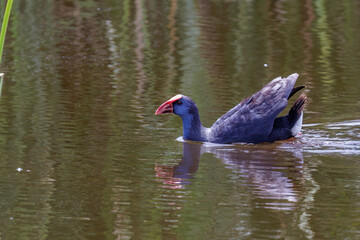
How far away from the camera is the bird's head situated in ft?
30.0

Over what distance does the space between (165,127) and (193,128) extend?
724 mm

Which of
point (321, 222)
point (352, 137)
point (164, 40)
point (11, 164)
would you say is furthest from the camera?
point (164, 40)

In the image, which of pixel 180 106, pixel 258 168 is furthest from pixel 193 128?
pixel 258 168

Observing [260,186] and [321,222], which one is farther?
[260,186]

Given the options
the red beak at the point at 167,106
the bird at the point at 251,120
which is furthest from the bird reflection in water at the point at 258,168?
the red beak at the point at 167,106

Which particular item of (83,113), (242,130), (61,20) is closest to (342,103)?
(242,130)

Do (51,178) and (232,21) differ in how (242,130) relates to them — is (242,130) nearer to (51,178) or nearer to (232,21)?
(51,178)

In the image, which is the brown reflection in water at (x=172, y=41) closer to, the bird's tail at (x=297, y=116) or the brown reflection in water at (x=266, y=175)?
the bird's tail at (x=297, y=116)

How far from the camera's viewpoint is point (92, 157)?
8.12 meters

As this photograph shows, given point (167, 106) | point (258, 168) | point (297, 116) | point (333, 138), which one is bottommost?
point (333, 138)

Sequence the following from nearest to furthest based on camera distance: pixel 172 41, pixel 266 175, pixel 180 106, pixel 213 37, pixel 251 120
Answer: pixel 266 175, pixel 251 120, pixel 180 106, pixel 172 41, pixel 213 37

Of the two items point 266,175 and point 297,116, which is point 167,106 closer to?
point 297,116

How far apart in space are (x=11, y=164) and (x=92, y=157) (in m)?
0.84

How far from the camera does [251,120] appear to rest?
8961 millimetres
